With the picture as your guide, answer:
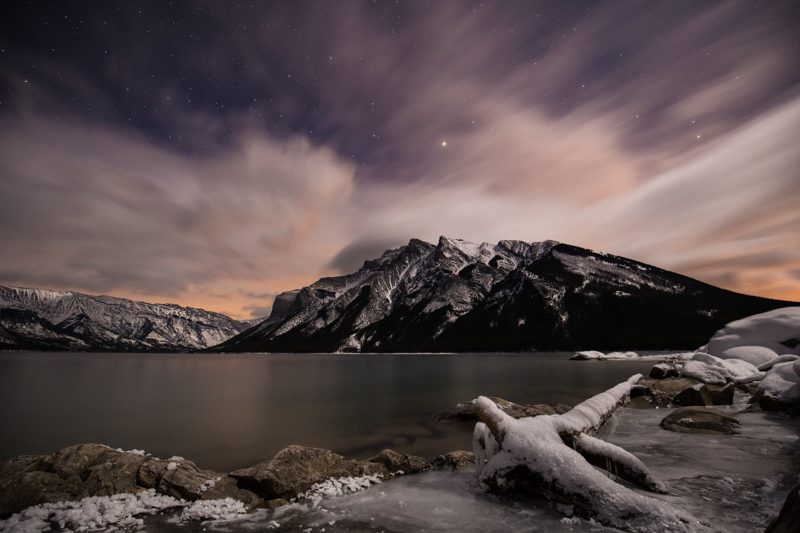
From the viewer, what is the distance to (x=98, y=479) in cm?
1036

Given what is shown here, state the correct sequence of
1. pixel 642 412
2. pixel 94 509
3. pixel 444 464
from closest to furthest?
pixel 94 509, pixel 444 464, pixel 642 412

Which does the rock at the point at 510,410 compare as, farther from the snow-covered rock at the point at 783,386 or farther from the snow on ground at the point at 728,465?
the snow-covered rock at the point at 783,386

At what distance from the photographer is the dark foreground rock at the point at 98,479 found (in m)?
9.73

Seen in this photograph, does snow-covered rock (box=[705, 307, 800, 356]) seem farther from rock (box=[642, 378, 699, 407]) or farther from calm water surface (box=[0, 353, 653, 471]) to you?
calm water surface (box=[0, 353, 653, 471])

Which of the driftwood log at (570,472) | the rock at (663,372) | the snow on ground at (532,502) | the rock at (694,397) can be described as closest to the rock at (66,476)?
the snow on ground at (532,502)

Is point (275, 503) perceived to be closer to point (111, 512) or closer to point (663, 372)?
point (111, 512)

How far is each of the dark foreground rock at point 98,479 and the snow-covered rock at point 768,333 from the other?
52157 mm

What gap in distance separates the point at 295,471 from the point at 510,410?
14470 millimetres

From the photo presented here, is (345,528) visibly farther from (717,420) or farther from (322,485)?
(717,420)

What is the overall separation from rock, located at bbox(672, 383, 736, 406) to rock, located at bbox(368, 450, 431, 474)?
21.1 metres

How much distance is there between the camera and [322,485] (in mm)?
10562

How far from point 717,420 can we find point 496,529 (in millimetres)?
14073

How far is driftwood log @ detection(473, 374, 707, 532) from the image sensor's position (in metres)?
7.02

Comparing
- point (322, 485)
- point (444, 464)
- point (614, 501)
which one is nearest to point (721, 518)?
point (614, 501)
